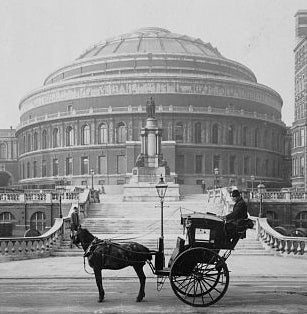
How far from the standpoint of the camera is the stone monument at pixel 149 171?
173ft

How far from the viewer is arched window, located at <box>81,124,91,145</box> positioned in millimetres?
82812

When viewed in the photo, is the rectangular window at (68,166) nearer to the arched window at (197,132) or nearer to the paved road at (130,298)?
the arched window at (197,132)

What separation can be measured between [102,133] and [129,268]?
197ft

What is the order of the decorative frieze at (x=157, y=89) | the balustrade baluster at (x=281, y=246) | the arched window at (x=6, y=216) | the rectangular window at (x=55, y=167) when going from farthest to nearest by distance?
the rectangular window at (x=55, y=167)
the decorative frieze at (x=157, y=89)
the arched window at (x=6, y=216)
the balustrade baluster at (x=281, y=246)

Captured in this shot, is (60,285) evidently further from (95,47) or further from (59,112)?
(95,47)

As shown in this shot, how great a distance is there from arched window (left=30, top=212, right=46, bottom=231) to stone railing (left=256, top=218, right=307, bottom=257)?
22788mm

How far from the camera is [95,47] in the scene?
98.5 m

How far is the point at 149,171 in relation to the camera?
60875 millimetres

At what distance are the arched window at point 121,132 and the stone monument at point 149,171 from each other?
15797 millimetres

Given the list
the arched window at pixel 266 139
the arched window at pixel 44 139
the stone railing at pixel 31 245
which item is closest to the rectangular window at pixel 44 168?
the arched window at pixel 44 139

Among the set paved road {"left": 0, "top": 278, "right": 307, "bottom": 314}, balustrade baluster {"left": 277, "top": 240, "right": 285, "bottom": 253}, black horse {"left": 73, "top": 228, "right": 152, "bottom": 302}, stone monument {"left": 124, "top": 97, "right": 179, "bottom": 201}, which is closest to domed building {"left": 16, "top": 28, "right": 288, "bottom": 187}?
stone monument {"left": 124, "top": 97, "right": 179, "bottom": 201}

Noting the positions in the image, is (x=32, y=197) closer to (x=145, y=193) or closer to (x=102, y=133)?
(x=145, y=193)

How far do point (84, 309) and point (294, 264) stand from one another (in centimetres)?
1296

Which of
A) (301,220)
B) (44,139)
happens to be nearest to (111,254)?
(301,220)
